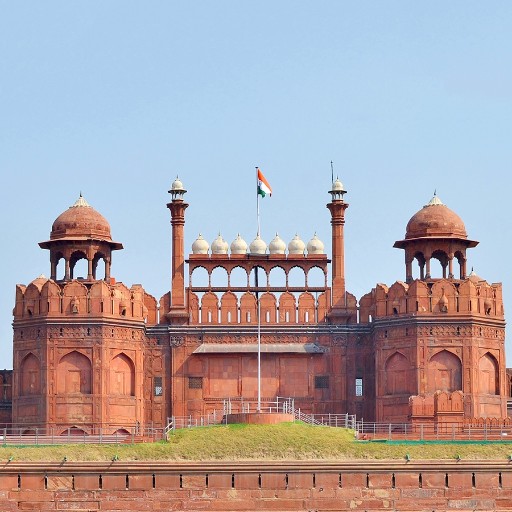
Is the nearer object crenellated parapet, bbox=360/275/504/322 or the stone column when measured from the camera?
crenellated parapet, bbox=360/275/504/322

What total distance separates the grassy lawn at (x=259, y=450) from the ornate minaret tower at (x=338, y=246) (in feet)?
37.3

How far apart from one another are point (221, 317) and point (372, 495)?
1548 centimetres

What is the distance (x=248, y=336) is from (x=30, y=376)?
922 centimetres

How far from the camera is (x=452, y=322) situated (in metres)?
70.8

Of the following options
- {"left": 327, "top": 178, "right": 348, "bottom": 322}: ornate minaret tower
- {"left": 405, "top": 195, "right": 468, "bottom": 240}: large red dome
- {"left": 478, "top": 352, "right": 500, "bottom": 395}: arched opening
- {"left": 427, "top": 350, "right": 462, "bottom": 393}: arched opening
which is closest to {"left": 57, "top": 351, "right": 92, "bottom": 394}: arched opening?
{"left": 327, "top": 178, "right": 348, "bottom": 322}: ornate minaret tower

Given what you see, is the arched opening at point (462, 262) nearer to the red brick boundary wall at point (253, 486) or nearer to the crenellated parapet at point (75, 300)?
the crenellated parapet at point (75, 300)

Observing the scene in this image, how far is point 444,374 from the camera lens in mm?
70500

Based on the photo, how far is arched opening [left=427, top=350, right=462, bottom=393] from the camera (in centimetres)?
7038

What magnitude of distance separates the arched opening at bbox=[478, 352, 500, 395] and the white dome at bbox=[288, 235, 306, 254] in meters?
9.04

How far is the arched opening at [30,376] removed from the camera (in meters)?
70.8

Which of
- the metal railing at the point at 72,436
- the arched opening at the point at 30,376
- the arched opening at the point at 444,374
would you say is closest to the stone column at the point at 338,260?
the arched opening at the point at 444,374

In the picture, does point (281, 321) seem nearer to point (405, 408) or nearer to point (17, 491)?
point (405, 408)

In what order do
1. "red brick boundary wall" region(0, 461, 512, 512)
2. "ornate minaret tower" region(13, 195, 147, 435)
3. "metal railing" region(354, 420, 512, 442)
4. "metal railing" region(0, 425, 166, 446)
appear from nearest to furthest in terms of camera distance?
"red brick boundary wall" region(0, 461, 512, 512)
"metal railing" region(0, 425, 166, 446)
"metal railing" region(354, 420, 512, 442)
"ornate minaret tower" region(13, 195, 147, 435)

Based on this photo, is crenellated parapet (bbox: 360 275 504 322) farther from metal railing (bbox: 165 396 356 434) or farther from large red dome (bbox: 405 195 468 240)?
metal railing (bbox: 165 396 356 434)
